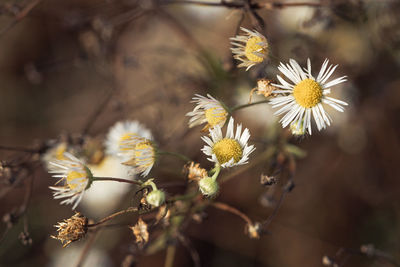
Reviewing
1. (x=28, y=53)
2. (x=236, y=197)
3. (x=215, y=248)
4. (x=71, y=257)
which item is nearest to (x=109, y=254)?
(x=71, y=257)

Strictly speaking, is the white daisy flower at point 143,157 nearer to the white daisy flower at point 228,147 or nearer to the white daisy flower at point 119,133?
the white daisy flower at point 228,147

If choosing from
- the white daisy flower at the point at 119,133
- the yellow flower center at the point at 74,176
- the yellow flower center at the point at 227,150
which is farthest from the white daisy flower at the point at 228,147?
the white daisy flower at the point at 119,133

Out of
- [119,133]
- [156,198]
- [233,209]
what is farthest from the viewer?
[119,133]

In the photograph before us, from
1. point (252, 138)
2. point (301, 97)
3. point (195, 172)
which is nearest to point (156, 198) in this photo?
point (195, 172)

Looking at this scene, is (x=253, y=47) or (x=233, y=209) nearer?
(x=253, y=47)

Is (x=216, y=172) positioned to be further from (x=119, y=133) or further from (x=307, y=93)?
(x=119, y=133)

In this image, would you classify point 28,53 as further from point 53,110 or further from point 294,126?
point 294,126
